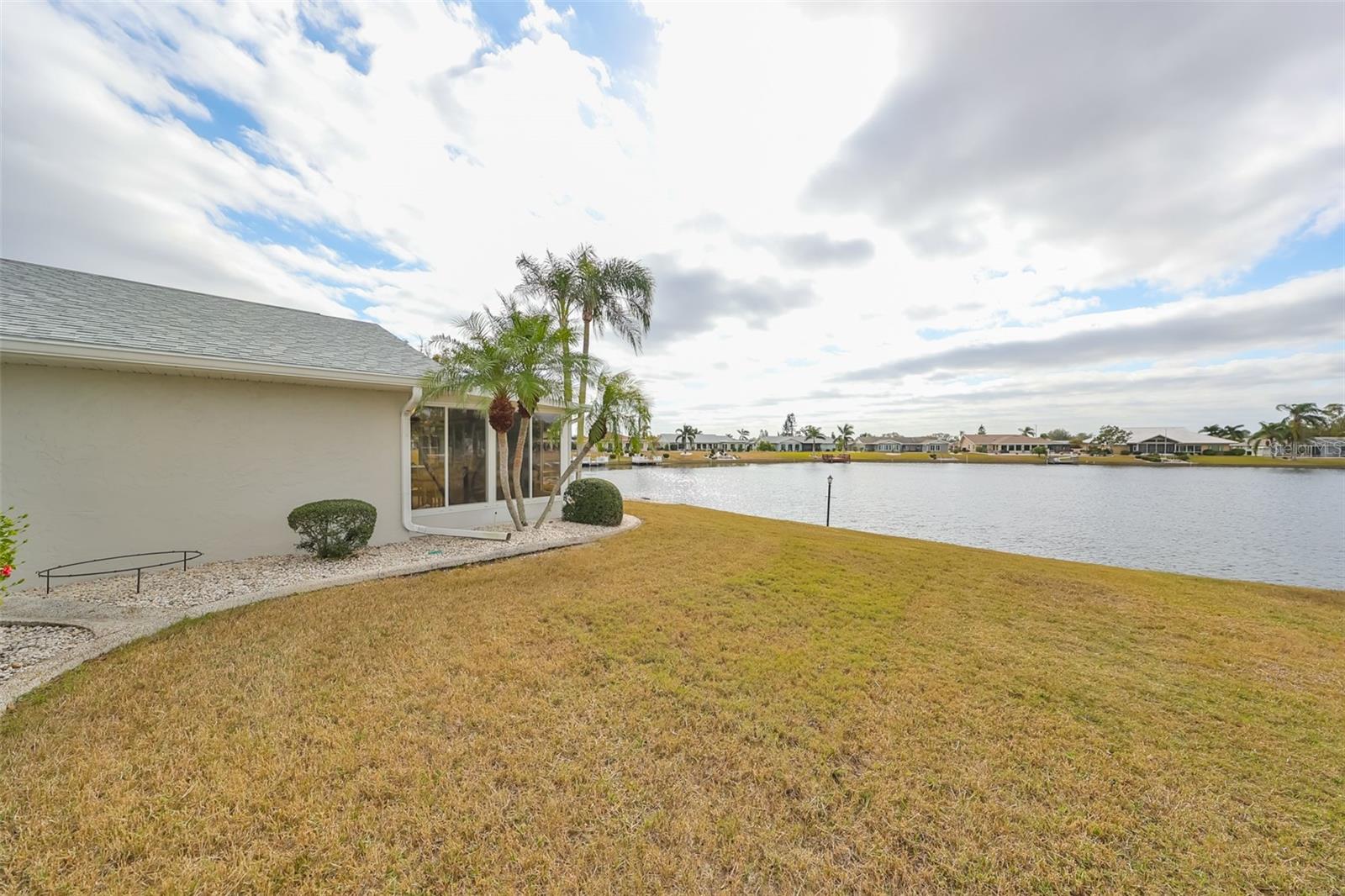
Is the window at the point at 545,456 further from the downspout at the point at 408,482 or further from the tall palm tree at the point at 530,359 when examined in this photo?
the downspout at the point at 408,482

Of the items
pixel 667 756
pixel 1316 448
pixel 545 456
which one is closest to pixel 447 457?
pixel 545 456

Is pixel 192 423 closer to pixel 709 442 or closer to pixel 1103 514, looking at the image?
pixel 1103 514

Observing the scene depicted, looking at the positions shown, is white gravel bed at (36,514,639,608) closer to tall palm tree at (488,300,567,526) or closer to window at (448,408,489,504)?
window at (448,408,489,504)

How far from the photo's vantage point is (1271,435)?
2640 inches

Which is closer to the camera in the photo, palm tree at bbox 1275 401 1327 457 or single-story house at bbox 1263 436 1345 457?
palm tree at bbox 1275 401 1327 457

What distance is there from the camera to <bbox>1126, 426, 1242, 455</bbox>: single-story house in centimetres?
7238

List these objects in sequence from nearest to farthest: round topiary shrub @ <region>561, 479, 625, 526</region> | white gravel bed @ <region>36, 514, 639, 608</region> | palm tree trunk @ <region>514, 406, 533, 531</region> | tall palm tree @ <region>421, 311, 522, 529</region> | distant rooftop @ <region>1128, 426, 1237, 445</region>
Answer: white gravel bed @ <region>36, 514, 639, 608</region>, tall palm tree @ <region>421, 311, 522, 529</region>, palm tree trunk @ <region>514, 406, 533, 531</region>, round topiary shrub @ <region>561, 479, 625, 526</region>, distant rooftop @ <region>1128, 426, 1237, 445</region>

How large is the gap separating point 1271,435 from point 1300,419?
11.2 feet

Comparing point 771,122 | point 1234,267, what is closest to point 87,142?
point 771,122

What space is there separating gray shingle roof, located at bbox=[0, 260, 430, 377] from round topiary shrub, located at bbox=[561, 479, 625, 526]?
3990mm

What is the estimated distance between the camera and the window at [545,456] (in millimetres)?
10031

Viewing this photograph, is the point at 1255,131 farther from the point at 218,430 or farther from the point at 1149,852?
the point at 218,430

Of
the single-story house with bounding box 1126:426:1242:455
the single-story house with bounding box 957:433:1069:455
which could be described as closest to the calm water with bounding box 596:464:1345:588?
the single-story house with bounding box 1126:426:1242:455

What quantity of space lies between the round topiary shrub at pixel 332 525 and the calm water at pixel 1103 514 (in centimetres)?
1355
